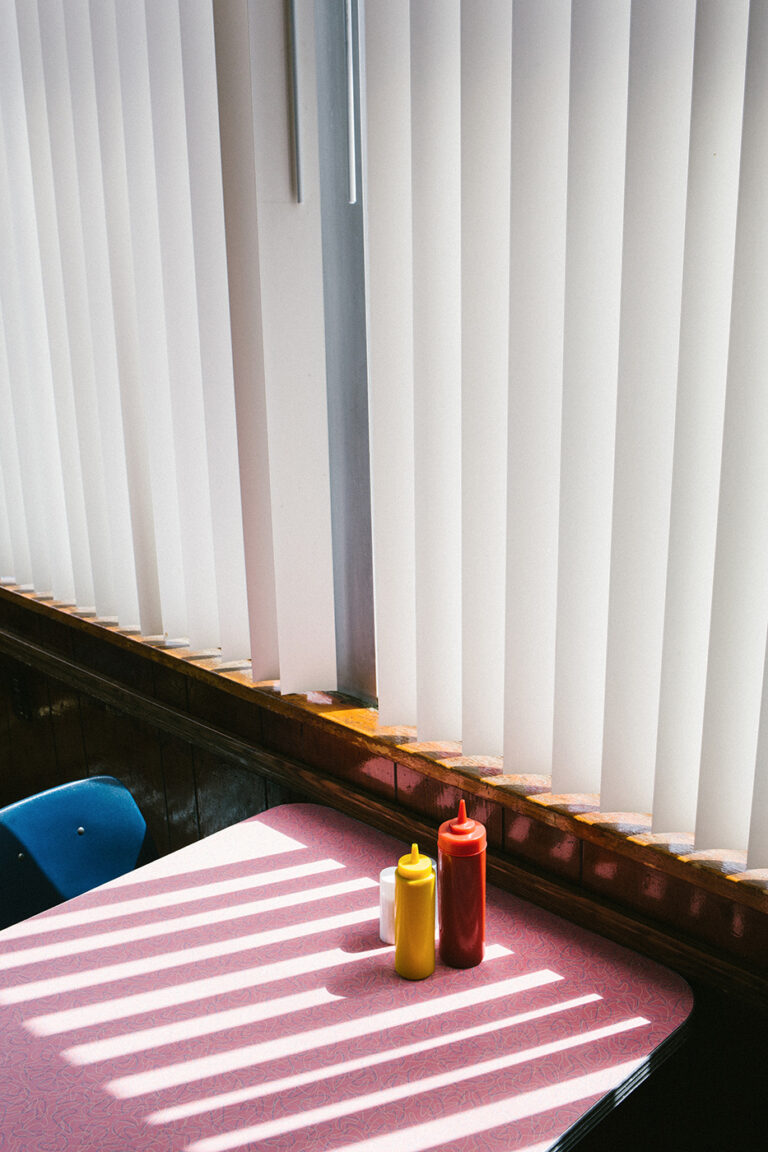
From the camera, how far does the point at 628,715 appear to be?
3.64 feet

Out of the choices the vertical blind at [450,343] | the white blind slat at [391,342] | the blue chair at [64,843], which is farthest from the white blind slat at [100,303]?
the white blind slat at [391,342]

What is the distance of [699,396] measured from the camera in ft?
3.24

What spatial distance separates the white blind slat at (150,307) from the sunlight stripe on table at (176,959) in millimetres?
808

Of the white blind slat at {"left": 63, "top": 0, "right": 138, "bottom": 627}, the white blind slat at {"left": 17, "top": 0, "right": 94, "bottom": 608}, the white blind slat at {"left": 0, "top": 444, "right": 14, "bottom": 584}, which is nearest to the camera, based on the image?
the white blind slat at {"left": 63, "top": 0, "right": 138, "bottom": 627}

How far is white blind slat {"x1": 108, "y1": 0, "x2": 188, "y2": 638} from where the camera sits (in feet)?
5.17

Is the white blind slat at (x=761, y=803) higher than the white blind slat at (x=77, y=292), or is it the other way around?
the white blind slat at (x=77, y=292)

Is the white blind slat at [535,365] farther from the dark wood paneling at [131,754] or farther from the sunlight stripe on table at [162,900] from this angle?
the dark wood paneling at [131,754]

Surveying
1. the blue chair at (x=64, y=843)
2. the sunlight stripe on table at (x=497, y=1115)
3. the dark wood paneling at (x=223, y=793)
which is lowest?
the dark wood paneling at (x=223, y=793)

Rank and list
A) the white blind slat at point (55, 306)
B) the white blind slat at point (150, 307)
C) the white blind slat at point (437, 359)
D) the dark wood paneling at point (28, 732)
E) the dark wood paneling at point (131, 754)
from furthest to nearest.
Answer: the dark wood paneling at point (28, 732)
the dark wood paneling at point (131, 754)
the white blind slat at point (55, 306)
the white blind slat at point (150, 307)
the white blind slat at point (437, 359)

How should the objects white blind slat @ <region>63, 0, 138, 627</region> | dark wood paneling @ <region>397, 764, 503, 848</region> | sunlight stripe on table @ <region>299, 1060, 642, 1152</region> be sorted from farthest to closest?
white blind slat @ <region>63, 0, 138, 627</region> < dark wood paneling @ <region>397, 764, 503, 848</region> < sunlight stripe on table @ <region>299, 1060, 642, 1152</region>

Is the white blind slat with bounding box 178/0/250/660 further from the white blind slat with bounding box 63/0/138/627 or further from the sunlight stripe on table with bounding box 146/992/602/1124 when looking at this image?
the sunlight stripe on table with bounding box 146/992/602/1124

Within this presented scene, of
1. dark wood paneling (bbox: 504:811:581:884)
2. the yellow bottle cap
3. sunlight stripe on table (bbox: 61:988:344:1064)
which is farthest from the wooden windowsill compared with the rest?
sunlight stripe on table (bbox: 61:988:344:1064)

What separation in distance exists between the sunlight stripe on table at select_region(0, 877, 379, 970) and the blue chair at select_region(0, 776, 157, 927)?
0.25m

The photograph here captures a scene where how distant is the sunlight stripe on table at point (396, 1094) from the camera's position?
2.78 feet
